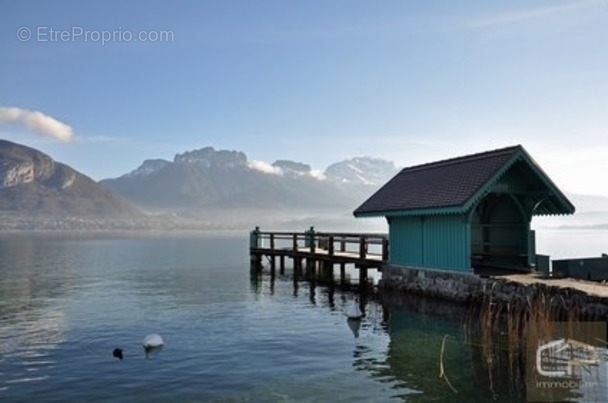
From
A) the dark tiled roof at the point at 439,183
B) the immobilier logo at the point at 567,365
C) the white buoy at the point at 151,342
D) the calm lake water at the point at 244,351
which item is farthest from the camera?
the dark tiled roof at the point at 439,183

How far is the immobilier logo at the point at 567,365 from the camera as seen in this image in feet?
41.1

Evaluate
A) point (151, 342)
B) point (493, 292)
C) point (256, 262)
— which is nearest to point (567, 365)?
point (493, 292)

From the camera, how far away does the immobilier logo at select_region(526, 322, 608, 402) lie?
12520 millimetres

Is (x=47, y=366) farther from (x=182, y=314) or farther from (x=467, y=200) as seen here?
(x=467, y=200)

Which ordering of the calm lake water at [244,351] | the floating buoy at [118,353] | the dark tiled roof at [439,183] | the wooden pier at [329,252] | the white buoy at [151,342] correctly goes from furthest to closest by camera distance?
the wooden pier at [329,252], the dark tiled roof at [439,183], the white buoy at [151,342], the floating buoy at [118,353], the calm lake water at [244,351]

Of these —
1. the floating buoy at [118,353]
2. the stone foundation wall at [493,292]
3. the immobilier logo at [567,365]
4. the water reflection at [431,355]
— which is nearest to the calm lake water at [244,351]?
the water reflection at [431,355]

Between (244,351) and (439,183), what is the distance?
43.1 ft

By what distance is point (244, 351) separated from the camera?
1734 centimetres

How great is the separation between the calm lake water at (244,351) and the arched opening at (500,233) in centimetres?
448

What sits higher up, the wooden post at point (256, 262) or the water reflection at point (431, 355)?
the wooden post at point (256, 262)

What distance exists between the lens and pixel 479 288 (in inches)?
862

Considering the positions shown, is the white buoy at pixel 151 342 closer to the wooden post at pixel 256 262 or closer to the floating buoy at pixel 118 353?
the floating buoy at pixel 118 353

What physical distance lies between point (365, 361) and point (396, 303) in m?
9.62

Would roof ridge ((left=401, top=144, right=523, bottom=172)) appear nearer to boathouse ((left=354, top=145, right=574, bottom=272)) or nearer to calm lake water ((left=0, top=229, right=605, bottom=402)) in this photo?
boathouse ((left=354, top=145, right=574, bottom=272))
